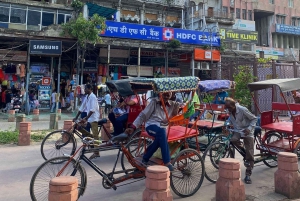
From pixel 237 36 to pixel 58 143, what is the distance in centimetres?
2492

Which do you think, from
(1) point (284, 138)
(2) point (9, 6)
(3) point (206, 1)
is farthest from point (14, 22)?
(3) point (206, 1)

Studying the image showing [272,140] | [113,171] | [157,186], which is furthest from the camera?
[272,140]

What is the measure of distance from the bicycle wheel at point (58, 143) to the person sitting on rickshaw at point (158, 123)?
2361mm

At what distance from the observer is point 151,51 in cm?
2259

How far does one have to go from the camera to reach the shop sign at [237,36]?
87.8 ft

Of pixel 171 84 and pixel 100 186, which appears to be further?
pixel 100 186

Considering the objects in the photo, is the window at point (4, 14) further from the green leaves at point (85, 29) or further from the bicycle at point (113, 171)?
the bicycle at point (113, 171)

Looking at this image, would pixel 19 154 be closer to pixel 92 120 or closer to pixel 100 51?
pixel 92 120

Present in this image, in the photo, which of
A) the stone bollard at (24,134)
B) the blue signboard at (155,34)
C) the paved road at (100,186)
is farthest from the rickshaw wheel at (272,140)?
the blue signboard at (155,34)

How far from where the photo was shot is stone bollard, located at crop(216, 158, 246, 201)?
4047 mm

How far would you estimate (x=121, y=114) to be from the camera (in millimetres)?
7570

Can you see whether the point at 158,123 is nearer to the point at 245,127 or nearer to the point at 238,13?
the point at 245,127

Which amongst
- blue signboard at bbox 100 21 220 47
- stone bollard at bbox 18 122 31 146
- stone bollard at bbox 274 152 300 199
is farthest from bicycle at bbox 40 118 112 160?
blue signboard at bbox 100 21 220 47

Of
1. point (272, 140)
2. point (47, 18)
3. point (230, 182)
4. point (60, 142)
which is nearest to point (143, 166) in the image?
point (230, 182)
